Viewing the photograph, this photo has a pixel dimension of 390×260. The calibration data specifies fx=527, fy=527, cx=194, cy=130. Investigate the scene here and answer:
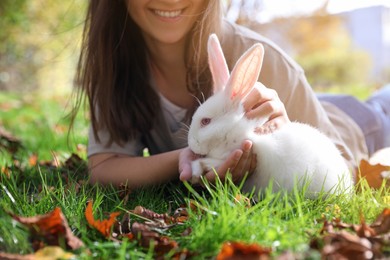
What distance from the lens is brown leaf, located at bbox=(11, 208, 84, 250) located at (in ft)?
4.33

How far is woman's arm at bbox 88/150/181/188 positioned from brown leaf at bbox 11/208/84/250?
2.63 feet

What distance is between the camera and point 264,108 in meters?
1.81

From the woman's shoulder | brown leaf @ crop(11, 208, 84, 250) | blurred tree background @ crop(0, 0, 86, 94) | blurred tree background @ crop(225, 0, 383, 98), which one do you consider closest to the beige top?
the woman's shoulder

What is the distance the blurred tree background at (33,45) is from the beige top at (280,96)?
3838 millimetres

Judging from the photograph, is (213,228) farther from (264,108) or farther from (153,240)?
(264,108)

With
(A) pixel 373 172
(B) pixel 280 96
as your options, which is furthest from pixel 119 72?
(A) pixel 373 172

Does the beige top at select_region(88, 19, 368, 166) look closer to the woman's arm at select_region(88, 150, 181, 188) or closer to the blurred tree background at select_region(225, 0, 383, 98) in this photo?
the woman's arm at select_region(88, 150, 181, 188)

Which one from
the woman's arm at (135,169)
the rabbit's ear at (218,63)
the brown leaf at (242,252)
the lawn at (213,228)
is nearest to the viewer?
the brown leaf at (242,252)

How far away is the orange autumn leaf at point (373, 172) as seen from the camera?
6.97 feet

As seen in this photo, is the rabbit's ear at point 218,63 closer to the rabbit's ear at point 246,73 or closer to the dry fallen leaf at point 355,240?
the rabbit's ear at point 246,73

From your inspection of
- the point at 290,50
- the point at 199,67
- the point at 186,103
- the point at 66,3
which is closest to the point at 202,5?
the point at 199,67

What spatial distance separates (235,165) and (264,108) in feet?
0.77

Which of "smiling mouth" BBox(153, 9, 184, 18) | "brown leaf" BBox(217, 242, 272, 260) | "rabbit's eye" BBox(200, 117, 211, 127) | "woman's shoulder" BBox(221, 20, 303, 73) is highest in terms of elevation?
"smiling mouth" BBox(153, 9, 184, 18)

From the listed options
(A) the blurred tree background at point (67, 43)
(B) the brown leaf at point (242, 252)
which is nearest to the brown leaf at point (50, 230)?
(B) the brown leaf at point (242, 252)
